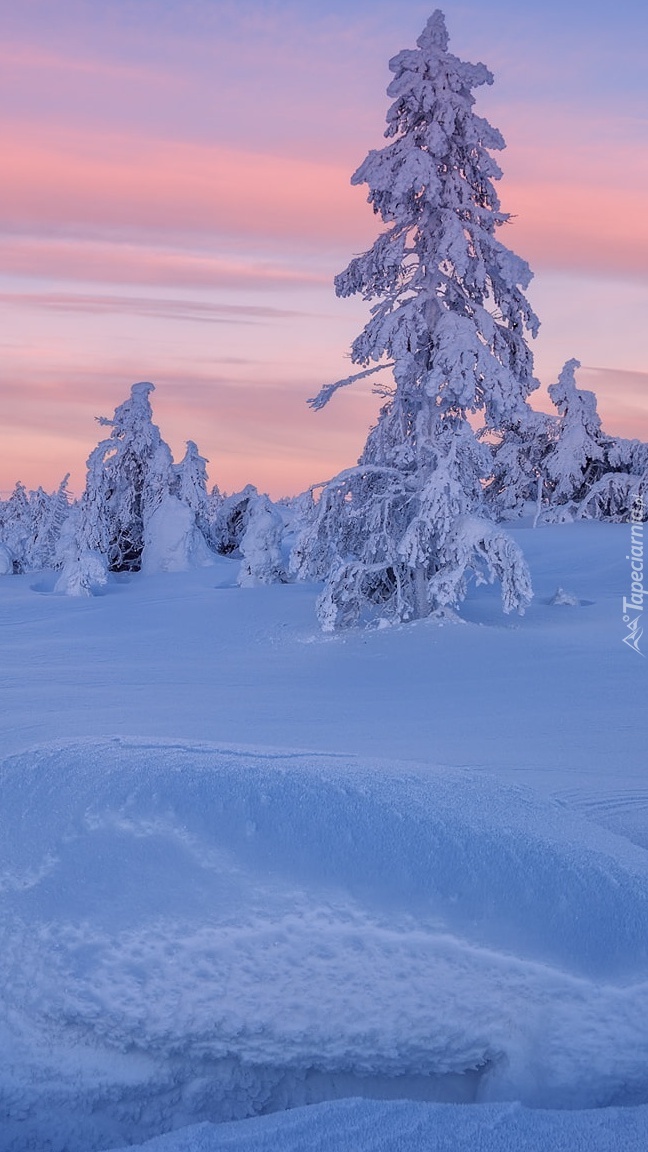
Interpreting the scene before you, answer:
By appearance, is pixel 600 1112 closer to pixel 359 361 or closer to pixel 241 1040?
pixel 241 1040

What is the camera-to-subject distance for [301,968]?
4.21 meters

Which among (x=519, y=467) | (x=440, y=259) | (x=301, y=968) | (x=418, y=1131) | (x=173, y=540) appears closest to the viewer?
(x=418, y=1131)

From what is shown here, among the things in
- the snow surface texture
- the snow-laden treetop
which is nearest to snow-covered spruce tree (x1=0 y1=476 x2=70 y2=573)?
the snow-laden treetop

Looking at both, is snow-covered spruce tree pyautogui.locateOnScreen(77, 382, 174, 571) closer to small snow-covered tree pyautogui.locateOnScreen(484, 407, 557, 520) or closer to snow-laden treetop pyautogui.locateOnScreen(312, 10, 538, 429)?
small snow-covered tree pyautogui.locateOnScreen(484, 407, 557, 520)

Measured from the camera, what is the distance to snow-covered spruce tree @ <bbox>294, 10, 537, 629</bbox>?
13.1 m

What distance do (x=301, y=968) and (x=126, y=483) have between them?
24333 millimetres

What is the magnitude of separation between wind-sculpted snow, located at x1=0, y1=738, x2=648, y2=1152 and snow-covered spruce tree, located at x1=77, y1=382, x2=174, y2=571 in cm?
2160

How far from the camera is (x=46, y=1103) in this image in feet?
12.9

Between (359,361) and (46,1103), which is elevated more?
(359,361)

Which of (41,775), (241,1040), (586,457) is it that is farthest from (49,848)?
(586,457)

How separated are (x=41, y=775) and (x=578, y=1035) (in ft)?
11.5

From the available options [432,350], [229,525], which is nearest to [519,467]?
[229,525]

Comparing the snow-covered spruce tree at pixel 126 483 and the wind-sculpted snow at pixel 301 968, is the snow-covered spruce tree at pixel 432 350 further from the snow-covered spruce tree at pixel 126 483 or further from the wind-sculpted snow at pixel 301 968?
the snow-covered spruce tree at pixel 126 483

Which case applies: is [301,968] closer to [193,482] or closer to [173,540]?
[173,540]
